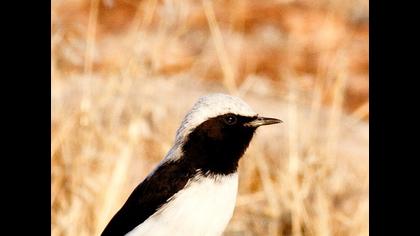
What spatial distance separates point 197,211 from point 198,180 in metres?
0.21

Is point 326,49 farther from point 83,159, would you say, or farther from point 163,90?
point 83,159

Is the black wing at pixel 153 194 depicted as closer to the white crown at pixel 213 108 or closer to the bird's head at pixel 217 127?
the bird's head at pixel 217 127

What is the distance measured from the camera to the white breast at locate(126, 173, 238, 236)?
18.1ft

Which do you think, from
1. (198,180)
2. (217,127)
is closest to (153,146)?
(217,127)

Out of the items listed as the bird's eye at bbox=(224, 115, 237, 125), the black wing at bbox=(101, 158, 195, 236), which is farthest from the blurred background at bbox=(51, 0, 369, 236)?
the bird's eye at bbox=(224, 115, 237, 125)

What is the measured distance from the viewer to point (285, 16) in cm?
1405

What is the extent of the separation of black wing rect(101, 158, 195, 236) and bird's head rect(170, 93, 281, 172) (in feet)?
0.40

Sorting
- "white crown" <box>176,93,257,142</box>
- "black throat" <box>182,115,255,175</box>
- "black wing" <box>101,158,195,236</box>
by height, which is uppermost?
"white crown" <box>176,93,257,142</box>

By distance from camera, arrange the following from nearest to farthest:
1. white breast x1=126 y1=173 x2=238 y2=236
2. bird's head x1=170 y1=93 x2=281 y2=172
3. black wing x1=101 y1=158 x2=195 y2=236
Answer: white breast x1=126 y1=173 x2=238 y2=236 → black wing x1=101 y1=158 x2=195 y2=236 → bird's head x1=170 y1=93 x2=281 y2=172

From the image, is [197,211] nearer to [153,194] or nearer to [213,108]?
[153,194]

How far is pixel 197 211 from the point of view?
18.2 feet

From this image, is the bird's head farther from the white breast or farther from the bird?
the white breast
